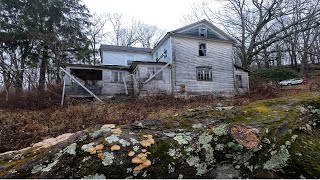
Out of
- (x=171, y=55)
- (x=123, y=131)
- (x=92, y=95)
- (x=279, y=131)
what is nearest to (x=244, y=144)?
(x=279, y=131)

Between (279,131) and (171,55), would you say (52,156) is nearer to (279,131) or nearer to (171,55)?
(279,131)

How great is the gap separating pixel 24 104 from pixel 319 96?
13.7 meters

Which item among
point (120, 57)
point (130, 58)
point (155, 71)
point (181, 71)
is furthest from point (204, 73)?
point (120, 57)

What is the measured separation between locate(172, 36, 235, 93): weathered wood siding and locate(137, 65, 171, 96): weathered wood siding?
739 millimetres

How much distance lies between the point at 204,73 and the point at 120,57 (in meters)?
9.60

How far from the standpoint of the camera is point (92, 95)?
15523mm

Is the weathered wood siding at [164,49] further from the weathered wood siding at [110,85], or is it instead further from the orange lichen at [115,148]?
the orange lichen at [115,148]

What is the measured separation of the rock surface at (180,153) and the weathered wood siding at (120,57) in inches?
846

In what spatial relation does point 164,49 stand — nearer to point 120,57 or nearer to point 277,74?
point 120,57

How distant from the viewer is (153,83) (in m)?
16.6

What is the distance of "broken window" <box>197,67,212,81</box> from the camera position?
18203 mm

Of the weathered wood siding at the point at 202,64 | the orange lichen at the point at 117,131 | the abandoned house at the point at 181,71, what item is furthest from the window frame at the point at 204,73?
the orange lichen at the point at 117,131

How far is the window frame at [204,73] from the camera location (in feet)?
59.7

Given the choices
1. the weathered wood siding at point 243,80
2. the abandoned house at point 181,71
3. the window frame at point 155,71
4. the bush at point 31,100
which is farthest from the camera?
the weathered wood siding at point 243,80
